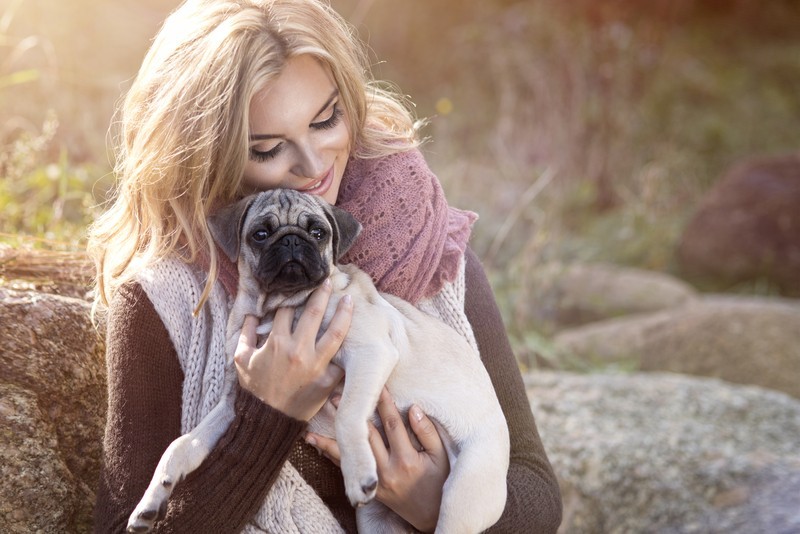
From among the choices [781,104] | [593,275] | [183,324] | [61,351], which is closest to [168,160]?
[183,324]

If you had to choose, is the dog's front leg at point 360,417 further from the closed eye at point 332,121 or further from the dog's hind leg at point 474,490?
the closed eye at point 332,121

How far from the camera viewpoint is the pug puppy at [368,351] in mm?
2658

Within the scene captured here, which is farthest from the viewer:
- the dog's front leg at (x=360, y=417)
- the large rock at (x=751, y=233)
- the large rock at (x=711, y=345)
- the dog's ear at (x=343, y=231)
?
the large rock at (x=751, y=233)

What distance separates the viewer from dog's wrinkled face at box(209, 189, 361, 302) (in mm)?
2764

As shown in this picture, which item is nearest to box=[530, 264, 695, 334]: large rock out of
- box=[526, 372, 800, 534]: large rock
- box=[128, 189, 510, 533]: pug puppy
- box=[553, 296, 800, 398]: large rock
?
box=[553, 296, 800, 398]: large rock

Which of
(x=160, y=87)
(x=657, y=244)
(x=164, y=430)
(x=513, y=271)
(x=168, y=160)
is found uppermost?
(x=160, y=87)

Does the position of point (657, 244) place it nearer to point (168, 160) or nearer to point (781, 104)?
point (781, 104)

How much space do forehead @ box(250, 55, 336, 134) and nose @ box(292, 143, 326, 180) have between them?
0.09m

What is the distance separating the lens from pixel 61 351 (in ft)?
9.39

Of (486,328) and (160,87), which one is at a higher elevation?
(160,87)

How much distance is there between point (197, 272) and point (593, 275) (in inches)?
244

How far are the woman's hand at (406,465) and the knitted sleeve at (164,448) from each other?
20 centimetres

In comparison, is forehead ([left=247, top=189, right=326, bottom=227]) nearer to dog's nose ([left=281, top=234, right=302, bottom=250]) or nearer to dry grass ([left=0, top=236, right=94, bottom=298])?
dog's nose ([left=281, top=234, right=302, bottom=250])

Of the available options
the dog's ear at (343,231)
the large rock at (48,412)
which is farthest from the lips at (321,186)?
the large rock at (48,412)
